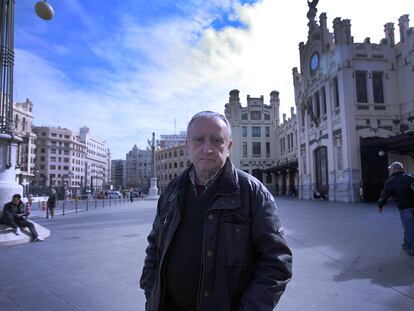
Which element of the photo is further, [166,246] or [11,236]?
[11,236]

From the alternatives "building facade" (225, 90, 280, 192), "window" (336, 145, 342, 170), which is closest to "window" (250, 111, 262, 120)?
"building facade" (225, 90, 280, 192)

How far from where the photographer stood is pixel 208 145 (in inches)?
81.7

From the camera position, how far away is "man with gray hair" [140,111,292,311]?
1.84m

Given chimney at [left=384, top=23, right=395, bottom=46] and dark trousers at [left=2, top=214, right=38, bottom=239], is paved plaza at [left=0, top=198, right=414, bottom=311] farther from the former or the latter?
chimney at [left=384, top=23, right=395, bottom=46]

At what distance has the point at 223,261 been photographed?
1.85 meters

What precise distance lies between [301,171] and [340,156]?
8.98m

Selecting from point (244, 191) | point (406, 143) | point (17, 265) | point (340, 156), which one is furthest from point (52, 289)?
point (340, 156)

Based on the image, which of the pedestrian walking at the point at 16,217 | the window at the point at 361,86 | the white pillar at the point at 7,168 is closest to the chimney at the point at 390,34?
the window at the point at 361,86

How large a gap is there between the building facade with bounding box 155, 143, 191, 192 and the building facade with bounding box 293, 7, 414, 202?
61.7 m

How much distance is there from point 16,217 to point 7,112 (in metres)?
3.14

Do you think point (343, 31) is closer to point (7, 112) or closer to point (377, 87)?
point (377, 87)

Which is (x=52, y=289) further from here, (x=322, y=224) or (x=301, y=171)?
(x=301, y=171)

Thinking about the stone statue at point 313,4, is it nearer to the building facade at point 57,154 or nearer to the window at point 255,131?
the window at point 255,131

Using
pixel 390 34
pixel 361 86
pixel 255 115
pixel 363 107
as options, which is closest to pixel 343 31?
pixel 390 34
